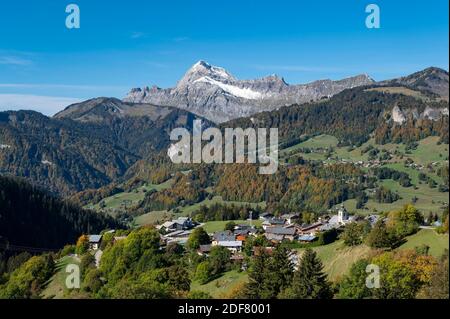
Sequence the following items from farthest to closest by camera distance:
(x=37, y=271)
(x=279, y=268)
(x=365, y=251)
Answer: (x=37, y=271) → (x=365, y=251) → (x=279, y=268)

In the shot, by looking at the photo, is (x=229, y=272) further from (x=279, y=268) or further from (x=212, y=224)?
(x=212, y=224)

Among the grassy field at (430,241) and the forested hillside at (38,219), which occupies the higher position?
the grassy field at (430,241)

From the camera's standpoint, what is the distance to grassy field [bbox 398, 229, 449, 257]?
59.0 metres

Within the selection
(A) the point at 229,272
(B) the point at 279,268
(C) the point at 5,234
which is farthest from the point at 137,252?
(C) the point at 5,234

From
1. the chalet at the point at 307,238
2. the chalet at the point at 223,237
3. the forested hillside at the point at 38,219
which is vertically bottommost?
the forested hillside at the point at 38,219

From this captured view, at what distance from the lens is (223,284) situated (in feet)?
222

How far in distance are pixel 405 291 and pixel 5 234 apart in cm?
14163

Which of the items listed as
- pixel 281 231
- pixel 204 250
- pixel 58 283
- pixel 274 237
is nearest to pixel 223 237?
Result: pixel 204 250

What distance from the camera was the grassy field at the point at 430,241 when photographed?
58997 mm

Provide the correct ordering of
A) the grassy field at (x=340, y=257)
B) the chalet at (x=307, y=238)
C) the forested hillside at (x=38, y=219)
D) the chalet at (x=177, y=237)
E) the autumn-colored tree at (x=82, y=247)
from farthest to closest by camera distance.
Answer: the forested hillside at (x=38, y=219), the autumn-colored tree at (x=82, y=247), the chalet at (x=177, y=237), the chalet at (x=307, y=238), the grassy field at (x=340, y=257)

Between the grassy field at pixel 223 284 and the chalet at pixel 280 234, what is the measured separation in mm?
21139

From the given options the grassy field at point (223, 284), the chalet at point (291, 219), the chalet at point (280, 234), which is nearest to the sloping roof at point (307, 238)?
the chalet at point (280, 234)

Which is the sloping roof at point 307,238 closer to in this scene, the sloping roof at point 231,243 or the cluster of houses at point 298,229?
the cluster of houses at point 298,229
